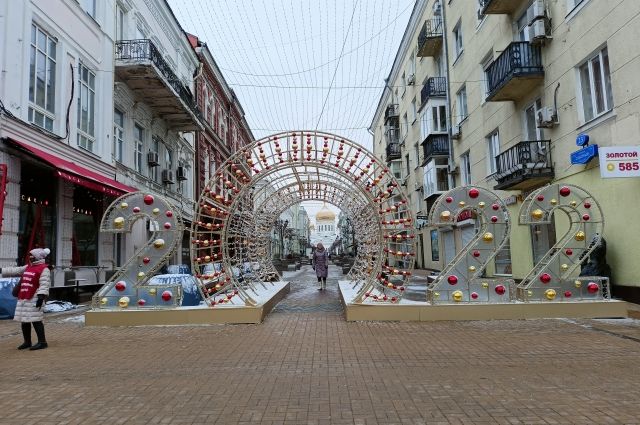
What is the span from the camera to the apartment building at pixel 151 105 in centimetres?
1733

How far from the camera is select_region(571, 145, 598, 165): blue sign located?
1166 cm

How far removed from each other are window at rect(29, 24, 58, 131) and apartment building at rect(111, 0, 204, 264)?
3481mm

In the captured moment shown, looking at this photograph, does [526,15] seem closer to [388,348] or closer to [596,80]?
[596,80]

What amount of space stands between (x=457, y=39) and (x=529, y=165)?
10.4 meters

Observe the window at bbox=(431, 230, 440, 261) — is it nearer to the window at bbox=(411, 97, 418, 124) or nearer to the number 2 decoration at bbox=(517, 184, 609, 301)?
the window at bbox=(411, 97, 418, 124)

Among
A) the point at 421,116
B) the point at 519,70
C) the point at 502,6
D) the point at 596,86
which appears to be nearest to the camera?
the point at 596,86

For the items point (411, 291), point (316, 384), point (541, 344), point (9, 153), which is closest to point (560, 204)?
point (541, 344)

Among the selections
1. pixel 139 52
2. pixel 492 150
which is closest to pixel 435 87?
pixel 492 150

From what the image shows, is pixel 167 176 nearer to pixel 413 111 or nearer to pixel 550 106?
pixel 550 106

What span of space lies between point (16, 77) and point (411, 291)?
10643 mm

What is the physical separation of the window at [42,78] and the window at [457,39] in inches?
617

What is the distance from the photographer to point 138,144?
19.6 metres

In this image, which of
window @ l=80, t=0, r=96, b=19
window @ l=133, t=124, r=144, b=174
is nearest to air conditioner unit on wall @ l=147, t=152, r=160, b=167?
window @ l=133, t=124, r=144, b=174

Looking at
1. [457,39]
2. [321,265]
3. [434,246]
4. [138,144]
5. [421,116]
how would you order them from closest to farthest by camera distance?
[321,265] → [138,144] → [457,39] → [421,116] → [434,246]
